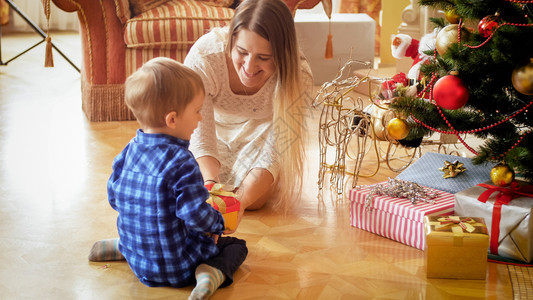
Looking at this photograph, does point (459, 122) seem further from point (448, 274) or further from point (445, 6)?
point (448, 274)

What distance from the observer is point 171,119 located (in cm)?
164

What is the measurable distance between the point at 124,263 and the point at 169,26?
5.75 feet

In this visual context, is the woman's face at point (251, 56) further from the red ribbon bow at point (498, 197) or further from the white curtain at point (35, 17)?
the white curtain at point (35, 17)

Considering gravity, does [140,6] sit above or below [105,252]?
above

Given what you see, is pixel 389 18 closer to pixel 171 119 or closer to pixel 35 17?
pixel 35 17

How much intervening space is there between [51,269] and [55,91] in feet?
8.02

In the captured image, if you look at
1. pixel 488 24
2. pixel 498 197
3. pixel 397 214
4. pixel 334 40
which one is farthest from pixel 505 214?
pixel 334 40

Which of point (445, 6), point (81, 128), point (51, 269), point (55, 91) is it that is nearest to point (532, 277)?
point (445, 6)

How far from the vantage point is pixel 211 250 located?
5.82ft

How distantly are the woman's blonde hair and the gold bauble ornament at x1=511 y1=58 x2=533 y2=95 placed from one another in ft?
2.26

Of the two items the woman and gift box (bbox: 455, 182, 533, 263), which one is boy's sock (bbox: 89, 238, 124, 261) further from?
gift box (bbox: 455, 182, 533, 263)

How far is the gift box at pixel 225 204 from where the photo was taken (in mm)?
1852

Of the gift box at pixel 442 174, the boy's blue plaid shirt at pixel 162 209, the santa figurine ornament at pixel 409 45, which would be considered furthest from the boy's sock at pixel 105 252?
the santa figurine ornament at pixel 409 45

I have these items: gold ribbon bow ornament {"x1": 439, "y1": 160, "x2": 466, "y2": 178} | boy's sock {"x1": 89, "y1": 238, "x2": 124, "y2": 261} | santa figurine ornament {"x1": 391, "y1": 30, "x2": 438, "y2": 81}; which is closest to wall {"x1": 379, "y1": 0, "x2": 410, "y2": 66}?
santa figurine ornament {"x1": 391, "y1": 30, "x2": 438, "y2": 81}
